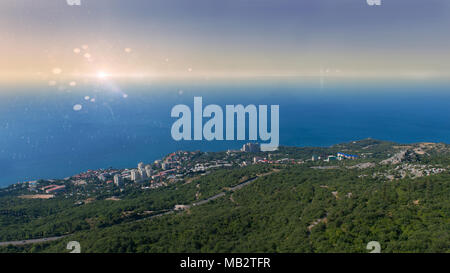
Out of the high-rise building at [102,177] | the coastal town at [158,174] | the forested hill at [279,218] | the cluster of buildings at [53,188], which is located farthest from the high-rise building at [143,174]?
the forested hill at [279,218]

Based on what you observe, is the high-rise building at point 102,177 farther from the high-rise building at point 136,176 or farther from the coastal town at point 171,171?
the high-rise building at point 136,176

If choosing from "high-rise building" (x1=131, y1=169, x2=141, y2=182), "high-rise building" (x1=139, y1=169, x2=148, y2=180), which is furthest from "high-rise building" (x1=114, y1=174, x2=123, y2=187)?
"high-rise building" (x1=139, y1=169, x2=148, y2=180)

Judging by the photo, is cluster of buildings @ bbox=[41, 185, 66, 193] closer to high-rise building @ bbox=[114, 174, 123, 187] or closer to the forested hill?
the forested hill

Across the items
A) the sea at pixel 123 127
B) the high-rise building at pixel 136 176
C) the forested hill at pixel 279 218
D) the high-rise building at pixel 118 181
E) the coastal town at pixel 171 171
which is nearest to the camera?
the forested hill at pixel 279 218

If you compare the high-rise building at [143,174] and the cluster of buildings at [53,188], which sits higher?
the high-rise building at [143,174]

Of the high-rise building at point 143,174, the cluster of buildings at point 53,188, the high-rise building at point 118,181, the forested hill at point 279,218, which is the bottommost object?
the cluster of buildings at point 53,188

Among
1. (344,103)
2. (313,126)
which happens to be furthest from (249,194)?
(344,103)

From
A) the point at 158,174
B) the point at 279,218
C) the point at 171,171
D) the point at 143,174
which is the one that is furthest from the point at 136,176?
the point at 279,218
